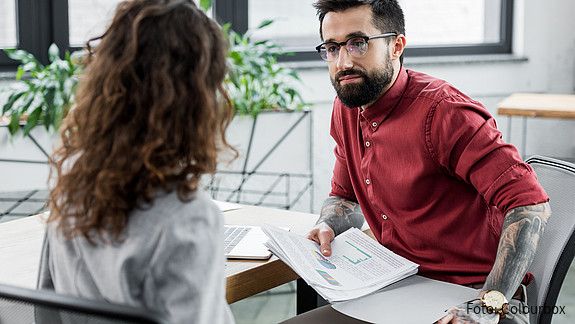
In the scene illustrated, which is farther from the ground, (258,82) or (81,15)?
(81,15)

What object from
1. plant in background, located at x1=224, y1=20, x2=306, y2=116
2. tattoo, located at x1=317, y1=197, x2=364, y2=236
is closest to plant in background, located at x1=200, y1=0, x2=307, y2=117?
plant in background, located at x1=224, y1=20, x2=306, y2=116

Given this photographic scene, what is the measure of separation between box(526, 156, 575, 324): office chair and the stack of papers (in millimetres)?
255

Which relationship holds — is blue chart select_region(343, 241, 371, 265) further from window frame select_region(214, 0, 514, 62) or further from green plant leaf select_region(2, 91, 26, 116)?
window frame select_region(214, 0, 514, 62)

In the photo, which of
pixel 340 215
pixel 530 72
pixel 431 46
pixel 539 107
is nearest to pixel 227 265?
pixel 340 215

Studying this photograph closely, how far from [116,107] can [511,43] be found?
390cm

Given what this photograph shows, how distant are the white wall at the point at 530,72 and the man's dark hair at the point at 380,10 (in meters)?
2.35

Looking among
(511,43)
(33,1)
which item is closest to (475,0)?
(511,43)

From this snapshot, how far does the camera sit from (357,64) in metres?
1.95

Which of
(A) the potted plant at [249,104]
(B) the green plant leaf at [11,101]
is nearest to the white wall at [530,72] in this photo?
(A) the potted plant at [249,104]

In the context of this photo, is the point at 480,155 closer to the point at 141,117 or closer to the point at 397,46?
the point at 397,46

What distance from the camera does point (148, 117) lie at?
1.09 m

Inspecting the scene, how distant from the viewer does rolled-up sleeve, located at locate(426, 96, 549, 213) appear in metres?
1.68

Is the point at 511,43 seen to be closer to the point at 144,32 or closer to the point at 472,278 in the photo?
the point at 472,278

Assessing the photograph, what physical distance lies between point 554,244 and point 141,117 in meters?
1.00
